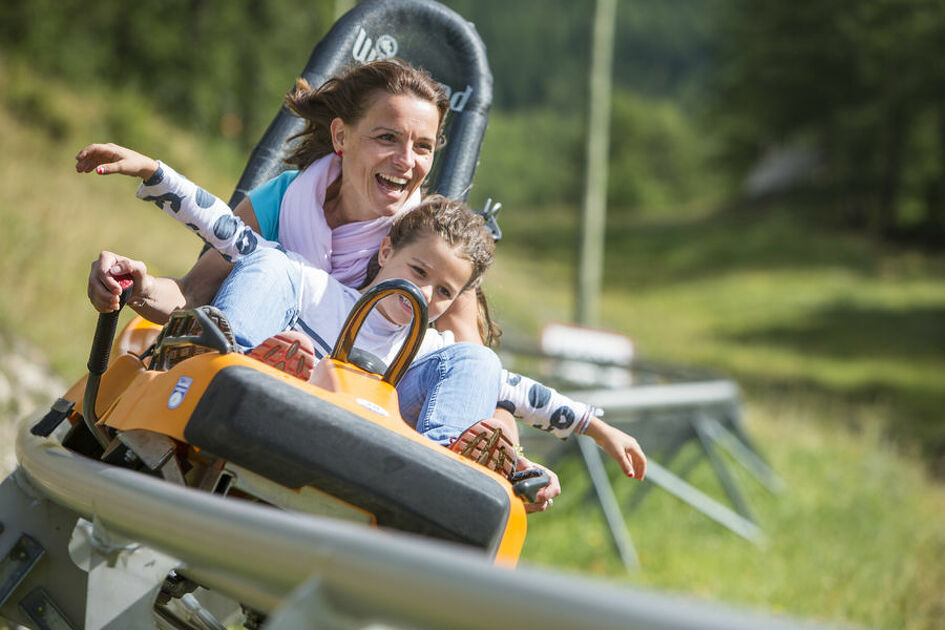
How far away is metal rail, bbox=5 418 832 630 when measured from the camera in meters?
1.06

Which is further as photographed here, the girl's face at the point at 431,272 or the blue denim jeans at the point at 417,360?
the girl's face at the point at 431,272

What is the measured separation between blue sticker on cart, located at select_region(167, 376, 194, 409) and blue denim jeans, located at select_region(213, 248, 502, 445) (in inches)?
13.7

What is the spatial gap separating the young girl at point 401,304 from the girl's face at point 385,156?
23 centimetres

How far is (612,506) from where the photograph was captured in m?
6.82

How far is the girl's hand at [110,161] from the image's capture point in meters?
2.33

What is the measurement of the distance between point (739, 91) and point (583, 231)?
34.6 m

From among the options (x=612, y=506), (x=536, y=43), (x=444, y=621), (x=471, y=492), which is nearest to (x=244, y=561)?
(x=444, y=621)

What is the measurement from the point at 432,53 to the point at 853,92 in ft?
132

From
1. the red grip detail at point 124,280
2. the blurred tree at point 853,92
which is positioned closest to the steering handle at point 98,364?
the red grip detail at point 124,280

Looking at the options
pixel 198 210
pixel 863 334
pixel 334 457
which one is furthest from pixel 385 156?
pixel 863 334

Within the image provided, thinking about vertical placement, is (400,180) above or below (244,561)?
above

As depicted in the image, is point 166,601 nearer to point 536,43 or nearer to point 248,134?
point 248,134

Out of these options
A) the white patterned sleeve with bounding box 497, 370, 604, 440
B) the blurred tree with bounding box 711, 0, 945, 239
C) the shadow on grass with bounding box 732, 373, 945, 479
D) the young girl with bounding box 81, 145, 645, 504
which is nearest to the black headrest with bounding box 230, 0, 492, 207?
the young girl with bounding box 81, 145, 645, 504

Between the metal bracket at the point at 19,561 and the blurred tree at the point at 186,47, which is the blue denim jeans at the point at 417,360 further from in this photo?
the blurred tree at the point at 186,47
